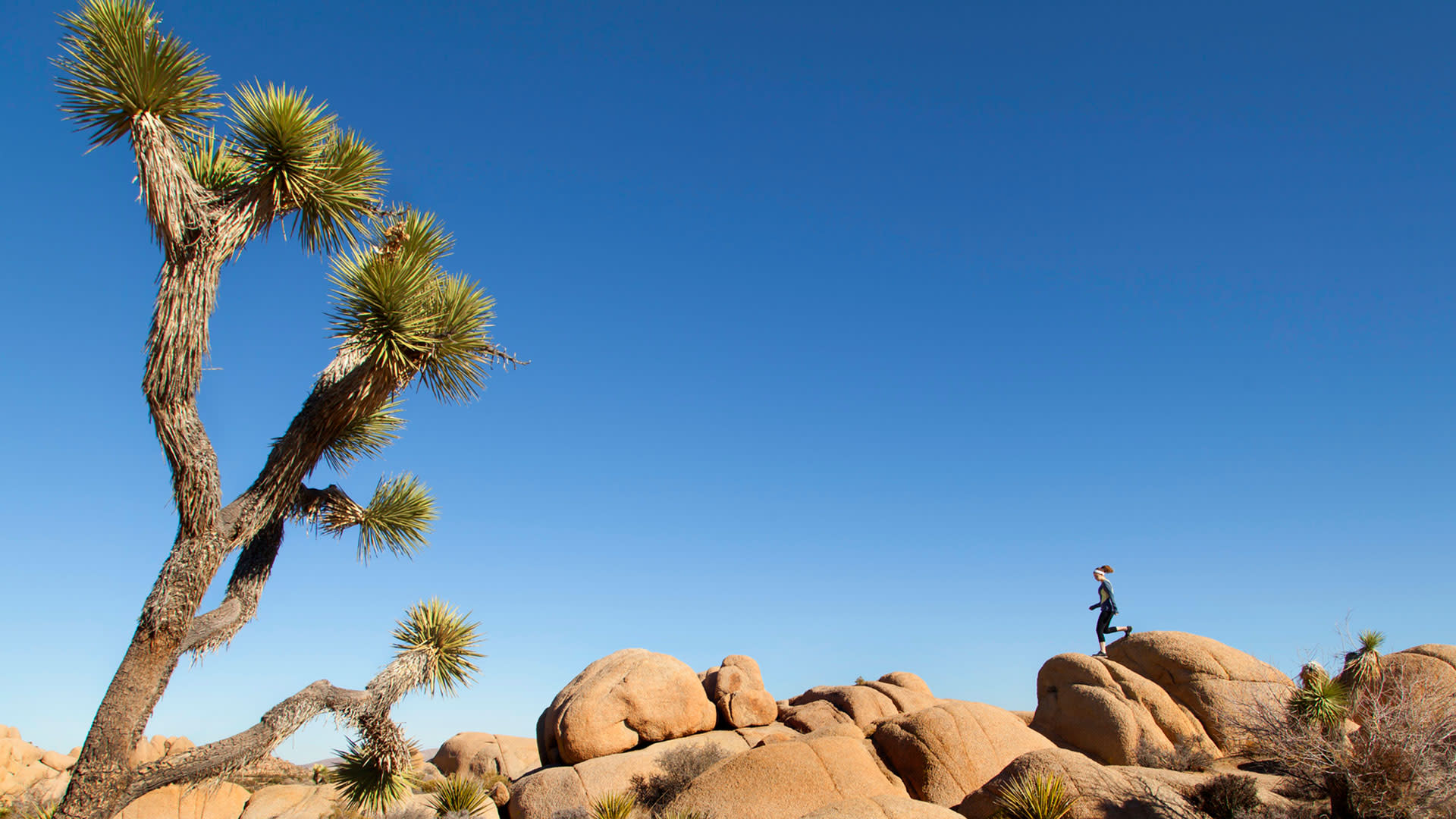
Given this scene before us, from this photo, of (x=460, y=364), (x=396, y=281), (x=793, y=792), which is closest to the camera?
(x=396, y=281)

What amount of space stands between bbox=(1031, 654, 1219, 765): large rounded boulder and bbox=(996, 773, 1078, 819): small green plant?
214 inches

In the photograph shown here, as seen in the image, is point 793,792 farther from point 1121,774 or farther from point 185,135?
point 185,135

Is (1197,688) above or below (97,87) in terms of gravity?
below

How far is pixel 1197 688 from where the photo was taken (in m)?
17.4

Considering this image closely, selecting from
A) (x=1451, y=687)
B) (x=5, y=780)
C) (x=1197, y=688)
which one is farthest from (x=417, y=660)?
(x=5, y=780)

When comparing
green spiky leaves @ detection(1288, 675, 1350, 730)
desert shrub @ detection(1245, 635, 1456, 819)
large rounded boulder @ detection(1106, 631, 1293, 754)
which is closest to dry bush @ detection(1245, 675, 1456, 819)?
desert shrub @ detection(1245, 635, 1456, 819)

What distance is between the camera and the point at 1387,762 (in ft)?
34.1

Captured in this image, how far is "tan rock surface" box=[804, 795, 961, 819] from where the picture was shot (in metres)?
9.81

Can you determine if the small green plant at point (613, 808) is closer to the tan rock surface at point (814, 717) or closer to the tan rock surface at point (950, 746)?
the tan rock surface at point (950, 746)

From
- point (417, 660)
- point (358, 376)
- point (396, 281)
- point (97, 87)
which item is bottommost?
point (417, 660)

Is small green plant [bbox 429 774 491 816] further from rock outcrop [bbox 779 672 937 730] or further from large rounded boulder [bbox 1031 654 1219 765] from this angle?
large rounded boulder [bbox 1031 654 1219 765]

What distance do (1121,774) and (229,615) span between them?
12.0 m

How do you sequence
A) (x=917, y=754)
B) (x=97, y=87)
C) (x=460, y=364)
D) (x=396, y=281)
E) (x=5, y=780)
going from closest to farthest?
(x=97, y=87), (x=396, y=281), (x=460, y=364), (x=917, y=754), (x=5, y=780)

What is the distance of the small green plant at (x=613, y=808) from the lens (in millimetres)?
13578
